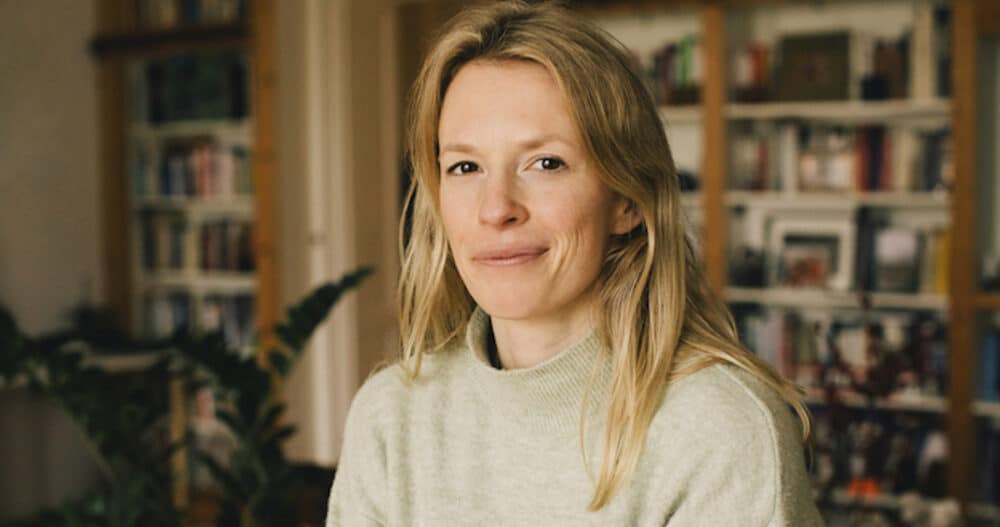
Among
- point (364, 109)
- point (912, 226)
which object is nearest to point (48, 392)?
point (364, 109)

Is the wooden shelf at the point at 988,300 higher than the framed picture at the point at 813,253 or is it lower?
lower

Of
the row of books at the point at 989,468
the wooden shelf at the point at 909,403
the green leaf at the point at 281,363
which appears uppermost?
the green leaf at the point at 281,363

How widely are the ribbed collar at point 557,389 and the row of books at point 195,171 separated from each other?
3.74 meters

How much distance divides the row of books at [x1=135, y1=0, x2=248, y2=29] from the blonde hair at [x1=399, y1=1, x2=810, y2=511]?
3667 millimetres

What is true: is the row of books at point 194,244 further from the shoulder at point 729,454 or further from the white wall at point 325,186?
the shoulder at point 729,454

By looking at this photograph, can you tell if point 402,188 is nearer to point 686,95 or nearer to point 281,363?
point 686,95

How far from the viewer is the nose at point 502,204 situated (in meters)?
1.09

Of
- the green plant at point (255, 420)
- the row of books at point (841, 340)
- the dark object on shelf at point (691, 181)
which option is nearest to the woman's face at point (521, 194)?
the green plant at point (255, 420)

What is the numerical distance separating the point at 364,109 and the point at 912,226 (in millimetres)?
2334

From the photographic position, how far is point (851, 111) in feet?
13.3

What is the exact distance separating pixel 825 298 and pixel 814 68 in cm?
94

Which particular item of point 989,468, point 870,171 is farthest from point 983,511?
point 870,171

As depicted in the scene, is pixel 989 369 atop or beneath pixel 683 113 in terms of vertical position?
beneath

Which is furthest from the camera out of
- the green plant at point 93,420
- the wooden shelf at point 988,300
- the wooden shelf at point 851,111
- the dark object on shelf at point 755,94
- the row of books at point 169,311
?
the row of books at point 169,311
